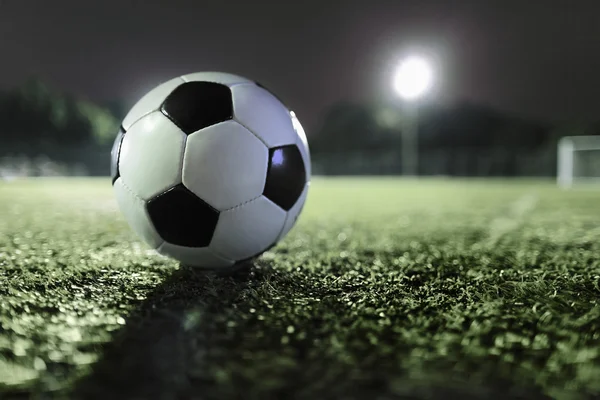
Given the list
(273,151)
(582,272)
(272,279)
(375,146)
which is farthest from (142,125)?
(375,146)

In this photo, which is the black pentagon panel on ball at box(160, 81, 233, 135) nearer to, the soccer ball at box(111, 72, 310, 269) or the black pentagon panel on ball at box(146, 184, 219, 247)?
the soccer ball at box(111, 72, 310, 269)

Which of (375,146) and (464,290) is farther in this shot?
(375,146)

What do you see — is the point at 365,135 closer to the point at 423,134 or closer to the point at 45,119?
the point at 423,134

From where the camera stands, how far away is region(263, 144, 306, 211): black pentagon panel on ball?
2.03 m

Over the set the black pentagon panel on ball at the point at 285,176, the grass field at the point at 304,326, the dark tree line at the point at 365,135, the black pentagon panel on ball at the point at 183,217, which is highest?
the dark tree line at the point at 365,135

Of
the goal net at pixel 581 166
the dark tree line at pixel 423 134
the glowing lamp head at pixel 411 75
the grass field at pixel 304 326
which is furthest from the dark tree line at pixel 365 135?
the grass field at pixel 304 326

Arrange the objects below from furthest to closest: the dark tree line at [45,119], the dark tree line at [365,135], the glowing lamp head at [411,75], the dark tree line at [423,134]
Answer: the dark tree line at [45,119] < the dark tree line at [423,134] < the dark tree line at [365,135] < the glowing lamp head at [411,75]

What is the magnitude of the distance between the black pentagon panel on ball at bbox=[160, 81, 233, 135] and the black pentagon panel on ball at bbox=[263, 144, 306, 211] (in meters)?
0.28

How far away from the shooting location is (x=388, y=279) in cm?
205

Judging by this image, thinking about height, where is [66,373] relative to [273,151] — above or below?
below

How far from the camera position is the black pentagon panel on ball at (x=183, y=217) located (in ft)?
6.27

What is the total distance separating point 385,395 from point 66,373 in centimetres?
74

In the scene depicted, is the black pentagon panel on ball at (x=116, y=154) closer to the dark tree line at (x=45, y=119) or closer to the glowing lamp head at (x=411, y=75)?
the glowing lamp head at (x=411, y=75)

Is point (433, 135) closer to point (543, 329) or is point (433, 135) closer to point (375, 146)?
point (375, 146)
